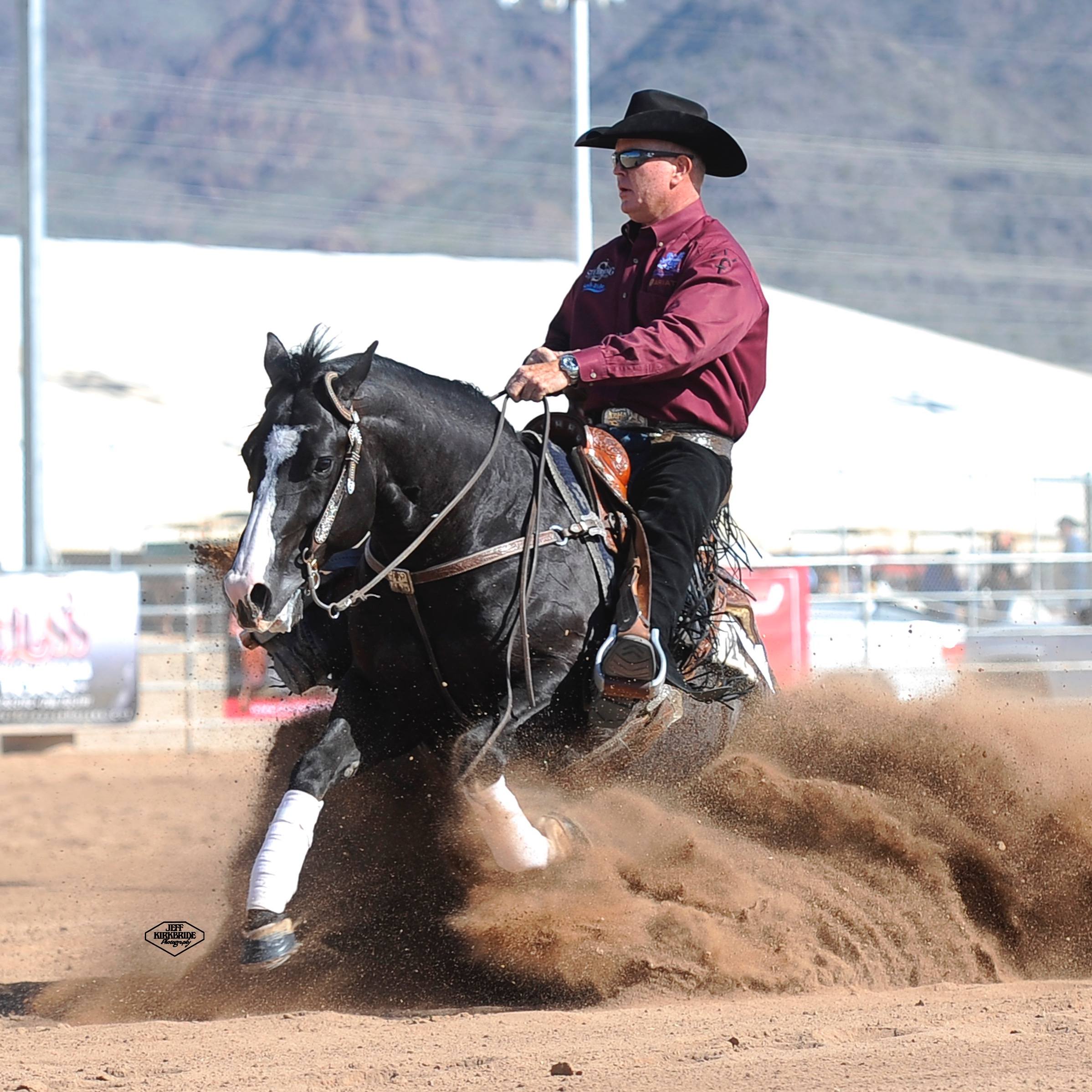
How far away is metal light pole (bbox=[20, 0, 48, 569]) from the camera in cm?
1377

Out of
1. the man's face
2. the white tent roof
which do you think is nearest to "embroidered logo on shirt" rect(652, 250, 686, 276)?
the man's face

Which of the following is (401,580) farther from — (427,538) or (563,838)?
(563,838)

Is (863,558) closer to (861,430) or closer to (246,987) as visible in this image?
(861,430)

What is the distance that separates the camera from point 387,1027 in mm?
4656

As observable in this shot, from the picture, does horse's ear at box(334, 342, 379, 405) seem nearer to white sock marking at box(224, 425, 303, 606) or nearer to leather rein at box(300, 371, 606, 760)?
leather rein at box(300, 371, 606, 760)

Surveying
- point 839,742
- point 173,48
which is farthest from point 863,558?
point 173,48

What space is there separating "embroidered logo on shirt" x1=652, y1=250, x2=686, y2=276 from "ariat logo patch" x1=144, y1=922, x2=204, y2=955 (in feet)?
9.79

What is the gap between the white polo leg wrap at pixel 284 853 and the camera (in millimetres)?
4523

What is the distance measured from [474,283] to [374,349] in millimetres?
17056

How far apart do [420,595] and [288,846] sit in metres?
0.81

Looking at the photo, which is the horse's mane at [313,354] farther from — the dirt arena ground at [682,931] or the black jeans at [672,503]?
the dirt arena ground at [682,931]

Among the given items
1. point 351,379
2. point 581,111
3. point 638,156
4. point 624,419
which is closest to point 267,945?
point 351,379

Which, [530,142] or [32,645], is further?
[530,142]

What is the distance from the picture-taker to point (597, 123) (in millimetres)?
142000
